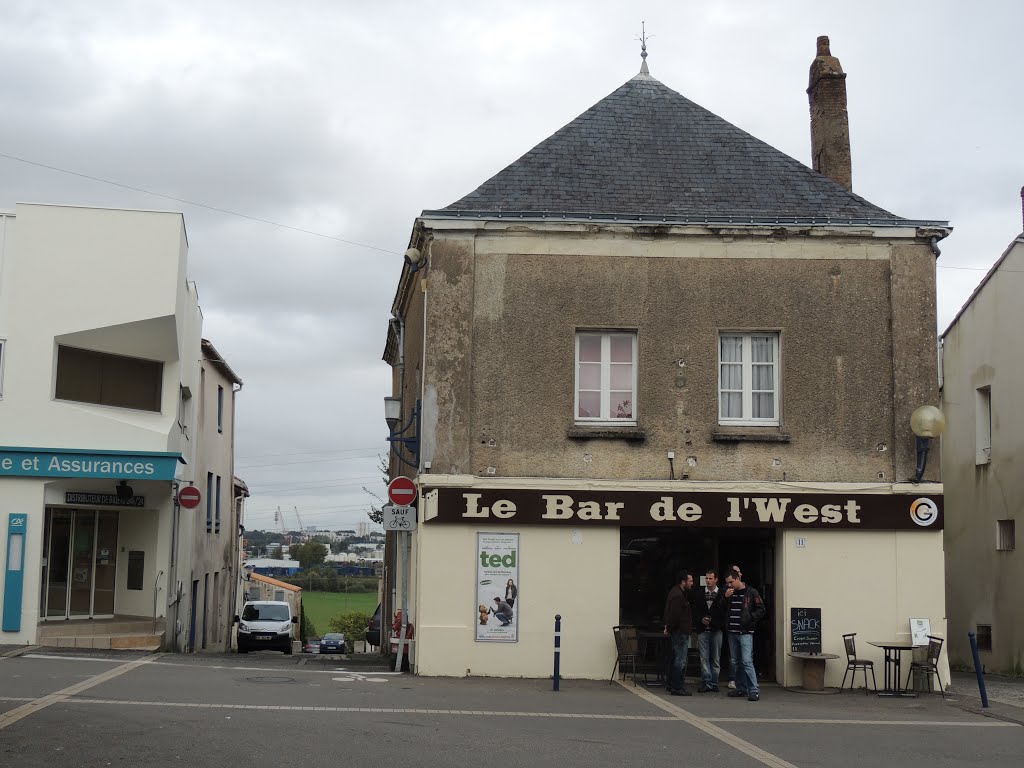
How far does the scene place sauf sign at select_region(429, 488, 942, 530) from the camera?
17125mm

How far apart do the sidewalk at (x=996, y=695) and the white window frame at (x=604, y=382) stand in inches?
241

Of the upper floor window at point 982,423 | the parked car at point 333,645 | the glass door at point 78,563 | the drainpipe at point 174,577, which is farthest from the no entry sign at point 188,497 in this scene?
the parked car at point 333,645

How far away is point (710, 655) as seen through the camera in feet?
53.6

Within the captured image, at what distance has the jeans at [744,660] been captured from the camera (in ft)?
50.7

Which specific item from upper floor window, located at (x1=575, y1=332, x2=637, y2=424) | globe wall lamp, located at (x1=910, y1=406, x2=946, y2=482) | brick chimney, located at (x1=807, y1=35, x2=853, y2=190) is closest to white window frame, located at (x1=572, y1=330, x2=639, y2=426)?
upper floor window, located at (x1=575, y1=332, x2=637, y2=424)

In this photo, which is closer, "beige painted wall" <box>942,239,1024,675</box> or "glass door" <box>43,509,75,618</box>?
"glass door" <box>43,509,75,618</box>

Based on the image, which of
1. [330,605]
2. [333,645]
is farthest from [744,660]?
[330,605]

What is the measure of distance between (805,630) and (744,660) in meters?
2.02

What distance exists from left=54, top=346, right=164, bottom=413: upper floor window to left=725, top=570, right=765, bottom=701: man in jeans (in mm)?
13046

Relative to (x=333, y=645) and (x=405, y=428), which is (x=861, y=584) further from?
(x=333, y=645)

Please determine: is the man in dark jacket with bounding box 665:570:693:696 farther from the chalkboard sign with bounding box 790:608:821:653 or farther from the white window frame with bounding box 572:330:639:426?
the white window frame with bounding box 572:330:639:426

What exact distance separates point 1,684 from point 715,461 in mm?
10150

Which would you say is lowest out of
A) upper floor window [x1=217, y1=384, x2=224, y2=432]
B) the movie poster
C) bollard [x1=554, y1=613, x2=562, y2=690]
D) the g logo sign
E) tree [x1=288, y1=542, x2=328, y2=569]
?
tree [x1=288, y1=542, x2=328, y2=569]

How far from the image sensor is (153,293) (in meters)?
22.3
